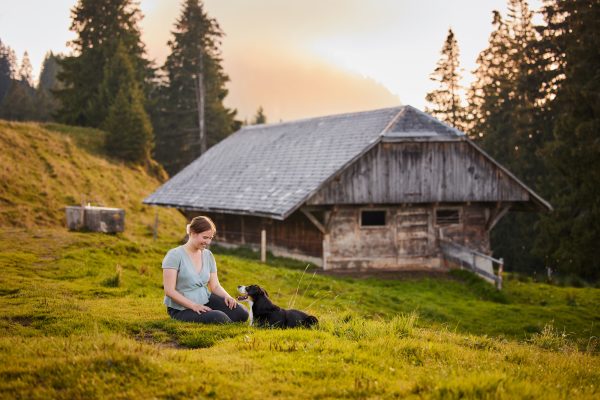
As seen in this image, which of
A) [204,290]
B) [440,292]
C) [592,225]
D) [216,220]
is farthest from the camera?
[216,220]

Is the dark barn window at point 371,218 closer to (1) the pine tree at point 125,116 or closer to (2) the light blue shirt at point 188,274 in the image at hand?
(2) the light blue shirt at point 188,274

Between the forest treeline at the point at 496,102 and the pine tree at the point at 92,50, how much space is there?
0.08m

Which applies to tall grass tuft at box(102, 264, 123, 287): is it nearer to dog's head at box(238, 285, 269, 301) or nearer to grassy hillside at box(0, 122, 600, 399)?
grassy hillside at box(0, 122, 600, 399)

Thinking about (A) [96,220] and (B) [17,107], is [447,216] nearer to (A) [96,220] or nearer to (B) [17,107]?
(A) [96,220]

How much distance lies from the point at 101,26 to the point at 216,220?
24781 millimetres

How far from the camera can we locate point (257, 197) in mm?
22797

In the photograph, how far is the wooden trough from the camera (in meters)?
18.8

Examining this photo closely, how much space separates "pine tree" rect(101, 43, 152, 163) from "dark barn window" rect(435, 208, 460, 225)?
2463 centimetres

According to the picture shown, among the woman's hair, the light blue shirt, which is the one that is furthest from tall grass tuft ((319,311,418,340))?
the woman's hair

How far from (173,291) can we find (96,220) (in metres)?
12.8

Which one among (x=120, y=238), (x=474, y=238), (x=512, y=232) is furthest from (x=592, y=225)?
(x=120, y=238)

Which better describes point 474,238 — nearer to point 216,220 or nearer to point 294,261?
point 294,261

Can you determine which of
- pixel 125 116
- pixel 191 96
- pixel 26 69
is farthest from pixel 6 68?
pixel 125 116

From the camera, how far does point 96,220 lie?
1883cm
